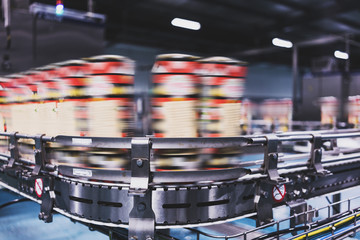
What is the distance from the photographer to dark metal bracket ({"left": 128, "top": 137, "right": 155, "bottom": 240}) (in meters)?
0.79

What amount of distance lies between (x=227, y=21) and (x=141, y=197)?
9.89 metres

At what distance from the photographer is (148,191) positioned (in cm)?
80

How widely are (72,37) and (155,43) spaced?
8106 millimetres

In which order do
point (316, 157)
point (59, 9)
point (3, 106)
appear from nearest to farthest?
point (316, 157) → point (3, 106) → point (59, 9)

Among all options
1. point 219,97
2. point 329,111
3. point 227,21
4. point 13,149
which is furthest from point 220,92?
point 227,21

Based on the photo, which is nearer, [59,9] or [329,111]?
[59,9]

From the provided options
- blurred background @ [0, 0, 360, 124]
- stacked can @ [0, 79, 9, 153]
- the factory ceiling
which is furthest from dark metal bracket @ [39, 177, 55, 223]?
the factory ceiling

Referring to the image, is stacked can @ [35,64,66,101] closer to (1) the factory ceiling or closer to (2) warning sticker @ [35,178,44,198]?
(2) warning sticker @ [35,178,44,198]

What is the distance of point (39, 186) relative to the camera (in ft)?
3.36

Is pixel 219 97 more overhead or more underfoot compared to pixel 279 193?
more overhead

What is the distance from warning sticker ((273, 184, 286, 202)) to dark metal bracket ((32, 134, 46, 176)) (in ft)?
2.45

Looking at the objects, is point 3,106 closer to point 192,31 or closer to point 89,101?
point 89,101

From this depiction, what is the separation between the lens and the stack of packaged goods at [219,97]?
2.84ft

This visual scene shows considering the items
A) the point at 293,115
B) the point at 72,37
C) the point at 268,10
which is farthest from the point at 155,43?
the point at 72,37
